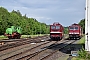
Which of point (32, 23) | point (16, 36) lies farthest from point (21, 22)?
point (16, 36)

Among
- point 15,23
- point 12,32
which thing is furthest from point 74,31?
point 15,23

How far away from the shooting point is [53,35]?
38.9 metres

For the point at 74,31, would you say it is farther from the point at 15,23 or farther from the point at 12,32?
the point at 15,23

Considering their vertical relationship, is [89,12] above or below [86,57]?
above

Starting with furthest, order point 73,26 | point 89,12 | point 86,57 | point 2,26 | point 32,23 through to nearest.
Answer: point 32,23 < point 2,26 < point 73,26 < point 89,12 < point 86,57

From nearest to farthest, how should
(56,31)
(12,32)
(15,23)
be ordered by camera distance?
(56,31) → (12,32) → (15,23)

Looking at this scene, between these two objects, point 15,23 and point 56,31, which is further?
point 15,23

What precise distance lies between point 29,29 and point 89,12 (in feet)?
197

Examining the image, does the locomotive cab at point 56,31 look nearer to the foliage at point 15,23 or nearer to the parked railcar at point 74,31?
the parked railcar at point 74,31

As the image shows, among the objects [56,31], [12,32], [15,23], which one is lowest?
[12,32]

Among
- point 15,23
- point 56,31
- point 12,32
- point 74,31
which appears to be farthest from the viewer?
point 15,23

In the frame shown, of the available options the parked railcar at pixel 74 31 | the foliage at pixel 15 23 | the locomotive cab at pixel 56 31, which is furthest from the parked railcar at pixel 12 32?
the foliage at pixel 15 23

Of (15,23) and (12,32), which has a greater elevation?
(15,23)

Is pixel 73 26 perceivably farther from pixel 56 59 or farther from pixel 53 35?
pixel 56 59
